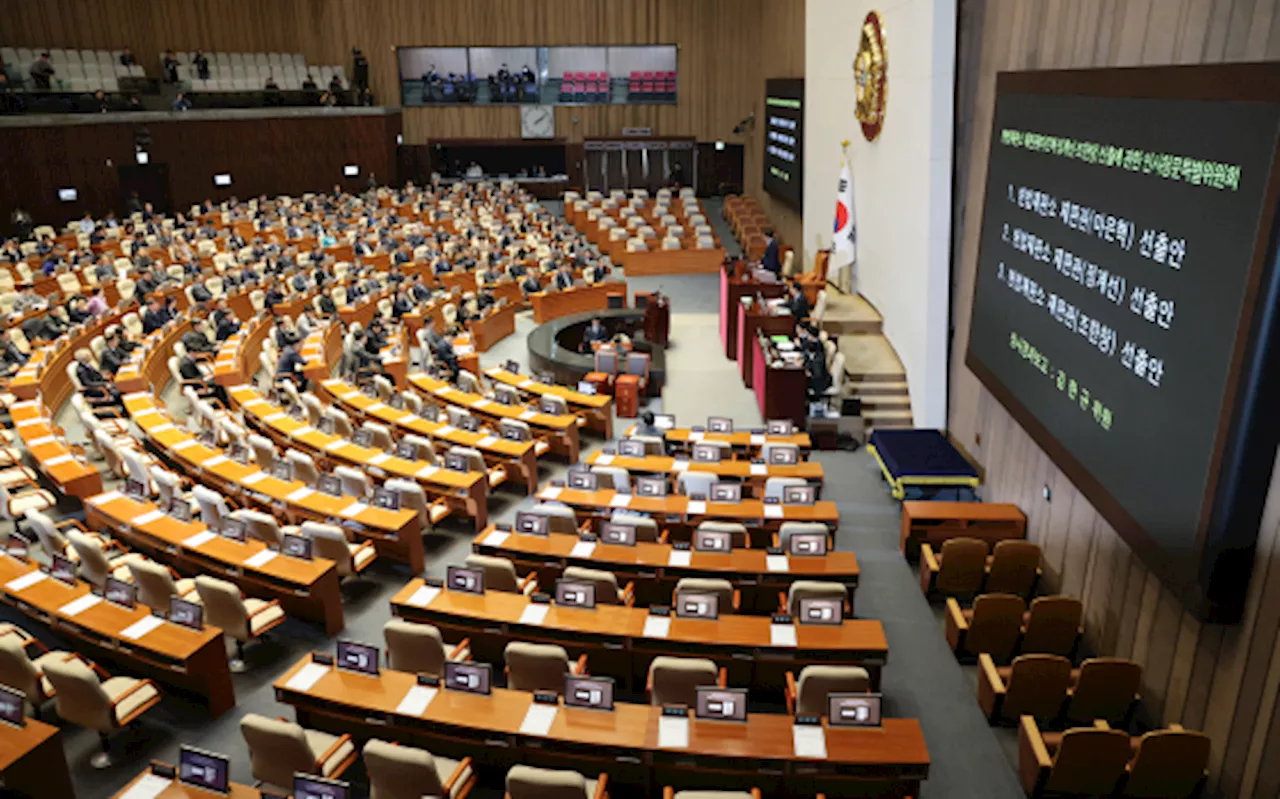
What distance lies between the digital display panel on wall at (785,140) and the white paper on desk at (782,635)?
54.6 ft

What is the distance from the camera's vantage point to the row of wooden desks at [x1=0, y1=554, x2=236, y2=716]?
6402mm

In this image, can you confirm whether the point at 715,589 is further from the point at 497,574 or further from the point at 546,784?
the point at 546,784

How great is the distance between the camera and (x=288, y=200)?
2894 cm

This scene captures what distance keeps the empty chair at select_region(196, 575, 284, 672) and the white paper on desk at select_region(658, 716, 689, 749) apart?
3.57 m

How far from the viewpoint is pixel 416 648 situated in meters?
6.30

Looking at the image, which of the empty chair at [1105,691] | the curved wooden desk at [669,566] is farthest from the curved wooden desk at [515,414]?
the empty chair at [1105,691]

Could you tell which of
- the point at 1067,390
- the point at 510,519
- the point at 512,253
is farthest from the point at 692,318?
the point at 1067,390

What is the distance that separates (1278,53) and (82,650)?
9266mm

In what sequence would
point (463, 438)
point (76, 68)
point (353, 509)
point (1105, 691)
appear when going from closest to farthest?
point (1105, 691)
point (353, 509)
point (463, 438)
point (76, 68)

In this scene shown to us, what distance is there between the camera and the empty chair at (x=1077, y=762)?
5.46m

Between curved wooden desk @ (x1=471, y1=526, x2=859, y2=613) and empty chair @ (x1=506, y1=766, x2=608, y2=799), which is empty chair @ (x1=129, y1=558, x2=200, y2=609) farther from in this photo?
empty chair @ (x1=506, y1=766, x2=608, y2=799)

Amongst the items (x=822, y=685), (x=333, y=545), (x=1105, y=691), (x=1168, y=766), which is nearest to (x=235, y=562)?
(x=333, y=545)

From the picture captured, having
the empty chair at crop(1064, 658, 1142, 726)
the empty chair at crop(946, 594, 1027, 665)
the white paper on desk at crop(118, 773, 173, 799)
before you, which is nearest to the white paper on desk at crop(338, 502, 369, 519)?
the white paper on desk at crop(118, 773, 173, 799)

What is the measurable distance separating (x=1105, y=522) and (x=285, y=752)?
20.4 feet
